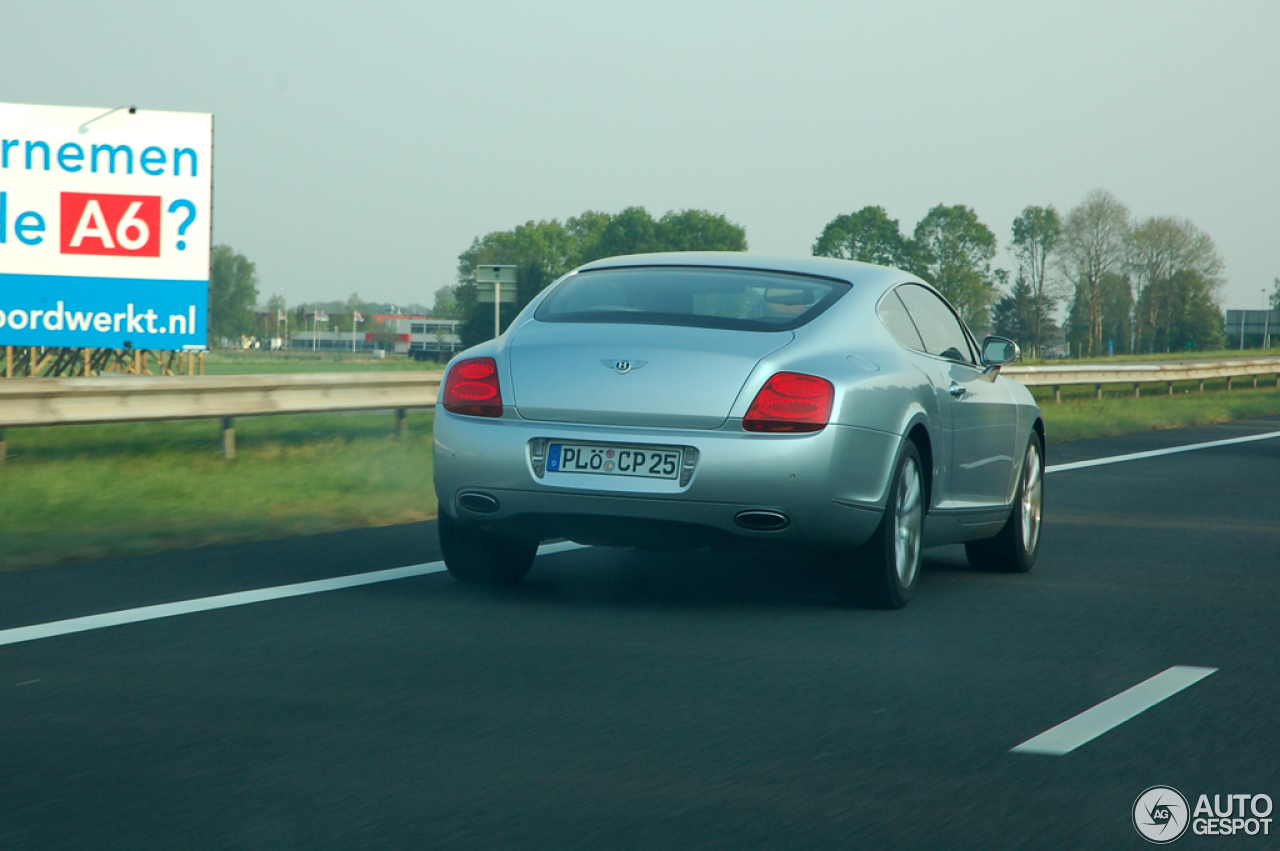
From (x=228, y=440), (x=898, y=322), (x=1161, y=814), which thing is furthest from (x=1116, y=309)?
(x=1161, y=814)

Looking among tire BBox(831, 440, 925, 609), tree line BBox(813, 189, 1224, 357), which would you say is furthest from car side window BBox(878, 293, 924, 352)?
tree line BBox(813, 189, 1224, 357)

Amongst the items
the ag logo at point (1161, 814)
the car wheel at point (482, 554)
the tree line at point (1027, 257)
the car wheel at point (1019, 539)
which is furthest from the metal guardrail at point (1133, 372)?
the tree line at point (1027, 257)

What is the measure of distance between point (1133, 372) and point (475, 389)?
29.4m

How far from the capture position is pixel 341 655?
18.2 feet

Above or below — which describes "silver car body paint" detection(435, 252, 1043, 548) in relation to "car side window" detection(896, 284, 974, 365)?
below

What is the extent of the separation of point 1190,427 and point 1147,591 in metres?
18.4

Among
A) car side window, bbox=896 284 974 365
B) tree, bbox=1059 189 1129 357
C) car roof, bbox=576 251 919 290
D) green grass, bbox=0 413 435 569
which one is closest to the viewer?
car roof, bbox=576 251 919 290

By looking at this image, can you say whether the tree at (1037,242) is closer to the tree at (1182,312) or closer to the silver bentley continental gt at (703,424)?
the tree at (1182,312)

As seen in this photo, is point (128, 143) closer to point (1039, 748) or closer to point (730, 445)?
point (730, 445)

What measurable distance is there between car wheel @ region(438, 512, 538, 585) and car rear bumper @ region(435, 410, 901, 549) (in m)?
0.46

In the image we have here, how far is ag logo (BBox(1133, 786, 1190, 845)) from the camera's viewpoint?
372 cm

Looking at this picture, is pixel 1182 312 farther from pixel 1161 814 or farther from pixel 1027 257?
pixel 1161 814

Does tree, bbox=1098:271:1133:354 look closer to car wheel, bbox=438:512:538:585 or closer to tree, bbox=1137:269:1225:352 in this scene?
tree, bbox=1137:269:1225:352

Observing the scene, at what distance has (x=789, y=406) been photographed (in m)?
6.29
